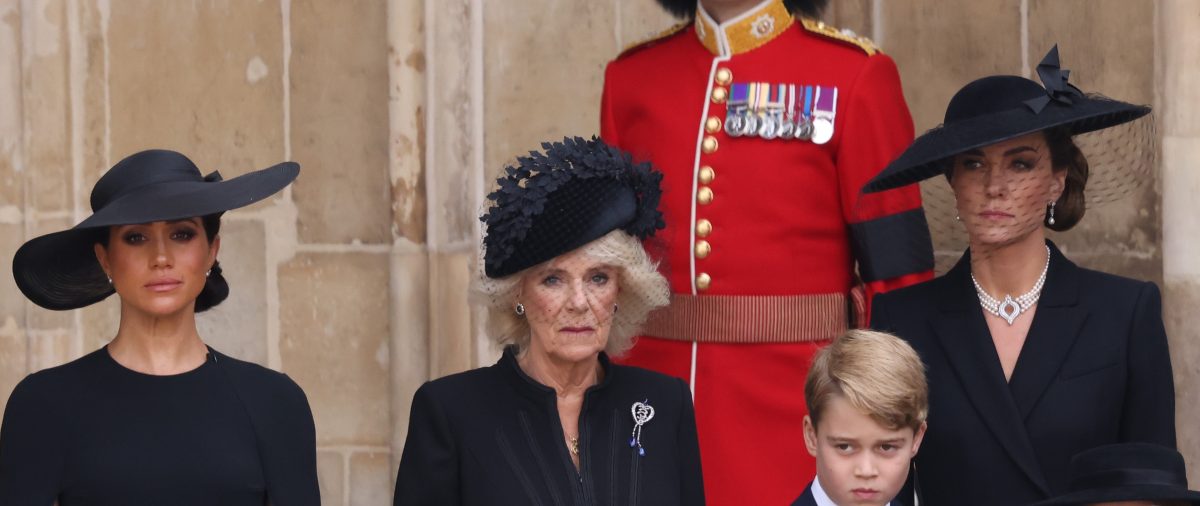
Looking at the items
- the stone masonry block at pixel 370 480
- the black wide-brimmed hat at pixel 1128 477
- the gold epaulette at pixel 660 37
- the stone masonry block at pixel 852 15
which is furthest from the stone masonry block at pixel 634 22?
the black wide-brimmed hat at pixel 1128 477

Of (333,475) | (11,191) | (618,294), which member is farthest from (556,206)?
(11,191)

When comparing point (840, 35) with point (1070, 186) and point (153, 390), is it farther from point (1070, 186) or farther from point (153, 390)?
point (153, 390)

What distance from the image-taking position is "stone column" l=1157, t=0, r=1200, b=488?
4.21 metres

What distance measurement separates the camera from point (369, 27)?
5078 mm

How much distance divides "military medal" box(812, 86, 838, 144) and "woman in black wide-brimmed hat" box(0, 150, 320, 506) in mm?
1291

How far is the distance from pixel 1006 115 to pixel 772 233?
75 centimetres

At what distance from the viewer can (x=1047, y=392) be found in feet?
11.1

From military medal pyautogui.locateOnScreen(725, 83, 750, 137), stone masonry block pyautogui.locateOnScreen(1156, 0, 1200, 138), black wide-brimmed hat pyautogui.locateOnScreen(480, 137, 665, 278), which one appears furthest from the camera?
stone masonry block pyautogui.locateOnScreen(1156, 0, 1200, 138)

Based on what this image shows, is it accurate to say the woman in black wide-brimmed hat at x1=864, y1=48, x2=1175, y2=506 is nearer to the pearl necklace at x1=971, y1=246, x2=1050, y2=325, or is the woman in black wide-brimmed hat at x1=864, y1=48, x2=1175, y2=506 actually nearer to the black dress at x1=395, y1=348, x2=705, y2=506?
the pearl necklace at x1=971, y1=246, x2=1050, y2=325

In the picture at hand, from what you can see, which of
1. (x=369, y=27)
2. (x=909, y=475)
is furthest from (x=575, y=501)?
(x=369, y=27)

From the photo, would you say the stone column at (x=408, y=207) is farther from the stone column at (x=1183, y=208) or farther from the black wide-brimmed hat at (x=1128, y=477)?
the black wide-brimmed hat at (x=1128, y=477)

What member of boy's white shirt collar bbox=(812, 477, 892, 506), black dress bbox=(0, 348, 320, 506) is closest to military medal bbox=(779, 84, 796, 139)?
boy's white shirt collar bbox=(812, 477, 892, 506)

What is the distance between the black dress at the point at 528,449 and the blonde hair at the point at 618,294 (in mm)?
93

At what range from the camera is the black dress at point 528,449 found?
3.21 metres
